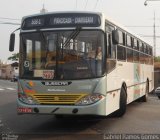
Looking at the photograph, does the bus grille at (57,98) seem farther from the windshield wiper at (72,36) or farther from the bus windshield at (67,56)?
the windshield wiper at (72,36)

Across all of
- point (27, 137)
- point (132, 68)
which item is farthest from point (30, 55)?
point (132, 68)

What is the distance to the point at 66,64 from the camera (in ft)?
36.6

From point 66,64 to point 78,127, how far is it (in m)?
2.10

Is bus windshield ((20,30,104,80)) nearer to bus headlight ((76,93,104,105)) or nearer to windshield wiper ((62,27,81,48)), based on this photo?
windshield wiper ((62,27,81,48))

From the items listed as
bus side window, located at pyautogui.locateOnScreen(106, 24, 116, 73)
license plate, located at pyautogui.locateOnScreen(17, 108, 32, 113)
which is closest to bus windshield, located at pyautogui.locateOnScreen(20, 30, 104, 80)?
bus side window, located at pyautogui.locateOnScreen(106, 24, 116, 73)

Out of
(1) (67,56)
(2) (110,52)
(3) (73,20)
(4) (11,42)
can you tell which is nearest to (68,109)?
(1) (67,56)

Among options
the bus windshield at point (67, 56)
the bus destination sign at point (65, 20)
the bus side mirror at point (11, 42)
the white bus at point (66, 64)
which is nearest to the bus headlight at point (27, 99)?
the white bus at point (66, 64)

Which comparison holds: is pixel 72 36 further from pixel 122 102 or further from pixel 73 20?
pixel 122 102

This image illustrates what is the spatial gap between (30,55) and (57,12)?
1.39 meters

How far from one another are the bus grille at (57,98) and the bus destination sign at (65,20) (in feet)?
6.16

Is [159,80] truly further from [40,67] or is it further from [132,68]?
[40,67]

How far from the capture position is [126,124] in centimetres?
1263

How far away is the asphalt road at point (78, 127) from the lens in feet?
34.9

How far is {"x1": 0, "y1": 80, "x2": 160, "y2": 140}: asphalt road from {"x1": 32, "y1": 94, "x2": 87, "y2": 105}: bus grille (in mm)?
806
